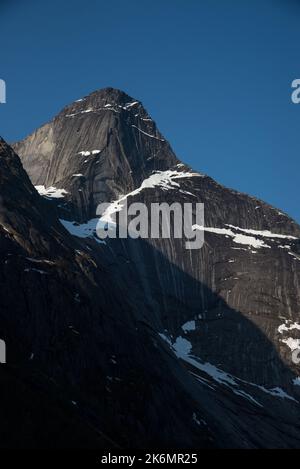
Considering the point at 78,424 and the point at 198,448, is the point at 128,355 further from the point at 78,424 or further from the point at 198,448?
the point at 78,424

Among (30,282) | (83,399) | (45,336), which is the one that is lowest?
(83,399)
